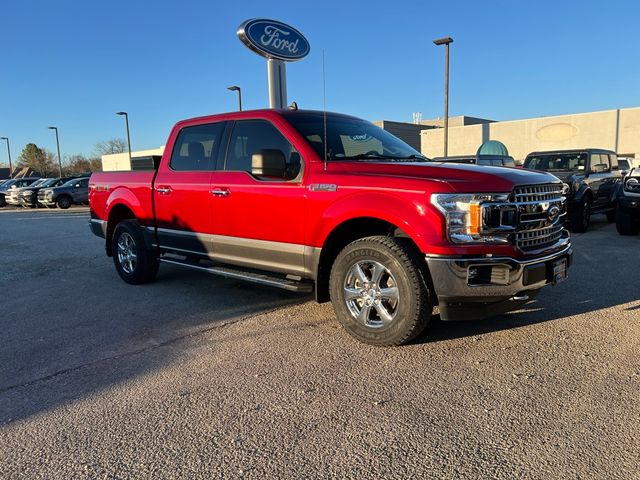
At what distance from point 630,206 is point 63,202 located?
24.0 m

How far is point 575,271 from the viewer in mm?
6438

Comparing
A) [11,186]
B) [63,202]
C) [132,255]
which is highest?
[11,186]

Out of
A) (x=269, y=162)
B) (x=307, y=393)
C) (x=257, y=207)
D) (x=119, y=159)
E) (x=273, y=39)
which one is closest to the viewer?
(x=307, y=393)

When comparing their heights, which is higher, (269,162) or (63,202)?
(269,162)

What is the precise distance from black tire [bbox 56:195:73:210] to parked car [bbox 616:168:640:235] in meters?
23.7

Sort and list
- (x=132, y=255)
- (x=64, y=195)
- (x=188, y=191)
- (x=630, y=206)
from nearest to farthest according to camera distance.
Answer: (x=188, y=191) → (x=132, y=255) → (x=630, y=206) → (x=64, y=195)

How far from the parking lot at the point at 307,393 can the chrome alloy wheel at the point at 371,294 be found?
253 millimetres

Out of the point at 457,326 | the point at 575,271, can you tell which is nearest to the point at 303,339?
the point at 457,326

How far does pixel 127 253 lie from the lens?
6.48 meters

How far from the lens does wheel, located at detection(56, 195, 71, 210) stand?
24469 mm

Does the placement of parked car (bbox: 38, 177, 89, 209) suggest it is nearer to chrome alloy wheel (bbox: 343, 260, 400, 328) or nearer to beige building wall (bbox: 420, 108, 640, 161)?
chrome alloy wheel (bbox: 343, 260, 400, 328)

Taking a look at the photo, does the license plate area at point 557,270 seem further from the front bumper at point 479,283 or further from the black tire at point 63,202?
the black tire at point 63,202

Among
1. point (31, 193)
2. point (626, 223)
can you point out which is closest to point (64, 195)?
point (31, 193)

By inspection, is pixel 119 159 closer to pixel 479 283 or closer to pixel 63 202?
pixel 63 202
